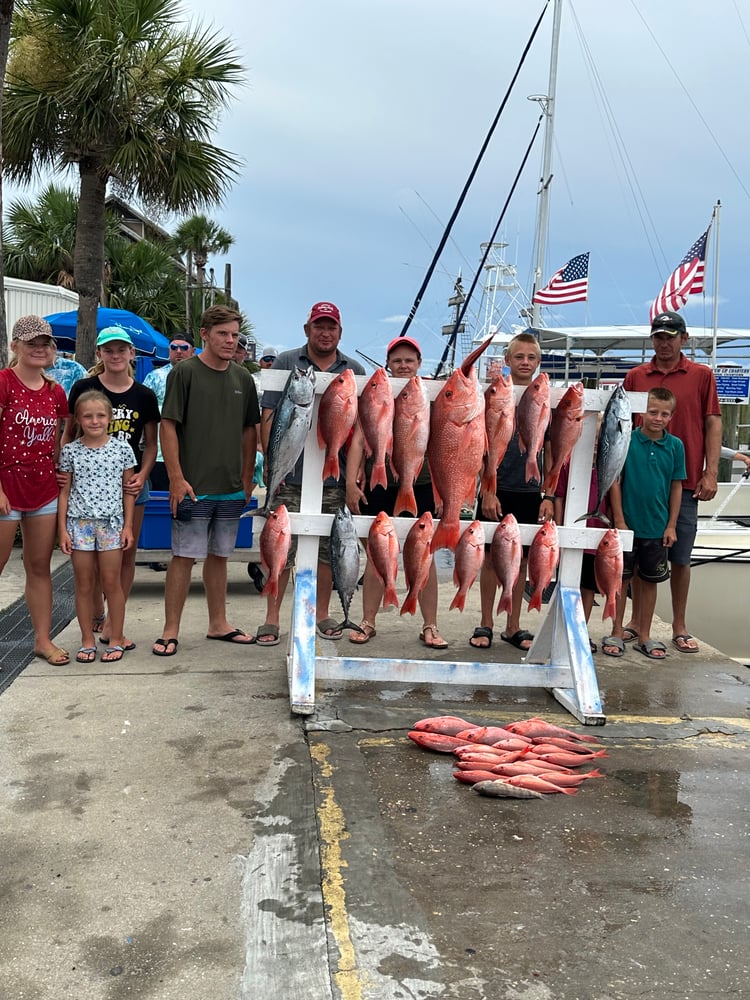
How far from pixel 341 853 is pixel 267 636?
2.95 metres

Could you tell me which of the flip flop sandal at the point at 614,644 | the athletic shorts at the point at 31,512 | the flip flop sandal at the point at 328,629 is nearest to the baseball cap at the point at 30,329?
the athletic shorts at the point at 31,512

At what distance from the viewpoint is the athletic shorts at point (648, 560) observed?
614 cm

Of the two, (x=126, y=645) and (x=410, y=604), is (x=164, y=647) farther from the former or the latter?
(x=410, y=604)

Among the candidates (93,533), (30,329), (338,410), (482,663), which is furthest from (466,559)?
(30,329)

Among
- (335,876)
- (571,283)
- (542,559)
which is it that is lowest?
(335,876)

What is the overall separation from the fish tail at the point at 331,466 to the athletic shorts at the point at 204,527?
3.35 ft

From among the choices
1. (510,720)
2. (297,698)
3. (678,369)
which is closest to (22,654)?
(297,698)

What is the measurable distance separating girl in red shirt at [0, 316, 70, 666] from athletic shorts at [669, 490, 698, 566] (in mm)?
4244

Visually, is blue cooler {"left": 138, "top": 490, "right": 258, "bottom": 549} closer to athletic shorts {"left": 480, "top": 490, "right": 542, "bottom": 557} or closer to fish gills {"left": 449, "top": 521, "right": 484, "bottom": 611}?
athletic shorts {"left": 480, "top": 490, "right": 542, "bottom": 557}

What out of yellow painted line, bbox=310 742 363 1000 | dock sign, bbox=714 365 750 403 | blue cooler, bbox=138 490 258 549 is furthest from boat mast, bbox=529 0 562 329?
yellow painted line, bbox=310 742 363 1000

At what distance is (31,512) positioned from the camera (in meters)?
5.27

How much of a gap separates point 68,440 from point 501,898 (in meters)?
3.98

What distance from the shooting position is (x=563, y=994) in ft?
7.95

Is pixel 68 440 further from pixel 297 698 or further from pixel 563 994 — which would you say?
pixel 563 994
